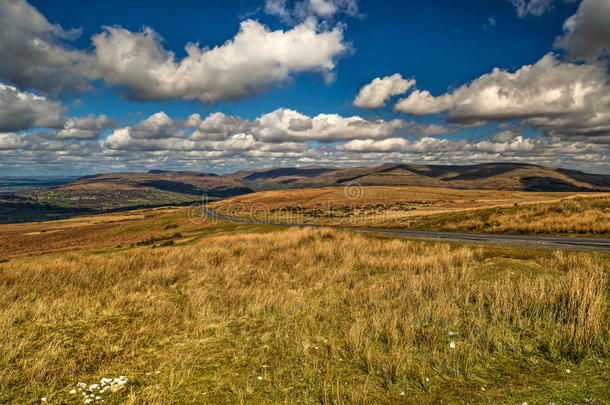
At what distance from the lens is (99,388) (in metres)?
5.41

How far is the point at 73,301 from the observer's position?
9406 millimetres

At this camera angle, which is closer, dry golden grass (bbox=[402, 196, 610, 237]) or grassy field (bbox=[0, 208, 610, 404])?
grassy field (bbox=[0, 208, 610, 404])

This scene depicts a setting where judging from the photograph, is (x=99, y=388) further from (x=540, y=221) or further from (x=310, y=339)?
(x=540, y=221)

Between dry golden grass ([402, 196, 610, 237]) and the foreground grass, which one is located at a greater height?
the foreground grass

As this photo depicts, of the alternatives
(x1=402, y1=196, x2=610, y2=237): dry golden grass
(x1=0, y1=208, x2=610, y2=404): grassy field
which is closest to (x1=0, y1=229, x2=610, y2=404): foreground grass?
(x1=0, y1=208, x2=610, y2=404): grassy field

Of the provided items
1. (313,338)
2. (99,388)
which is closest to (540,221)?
(313,338)

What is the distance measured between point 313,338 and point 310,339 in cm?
8

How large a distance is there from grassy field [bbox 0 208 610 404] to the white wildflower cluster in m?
0.02

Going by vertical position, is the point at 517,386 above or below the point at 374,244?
above

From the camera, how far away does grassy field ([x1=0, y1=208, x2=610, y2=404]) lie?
520cm

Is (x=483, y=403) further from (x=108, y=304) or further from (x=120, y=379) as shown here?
(x=108, y=304)

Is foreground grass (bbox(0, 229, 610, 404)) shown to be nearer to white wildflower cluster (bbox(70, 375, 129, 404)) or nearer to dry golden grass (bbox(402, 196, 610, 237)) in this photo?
white wildflower cluster (bbox(70, 375, 129, 404))

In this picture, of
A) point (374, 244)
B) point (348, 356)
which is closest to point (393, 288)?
point (348, 356)

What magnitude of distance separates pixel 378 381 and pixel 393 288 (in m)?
5.11
